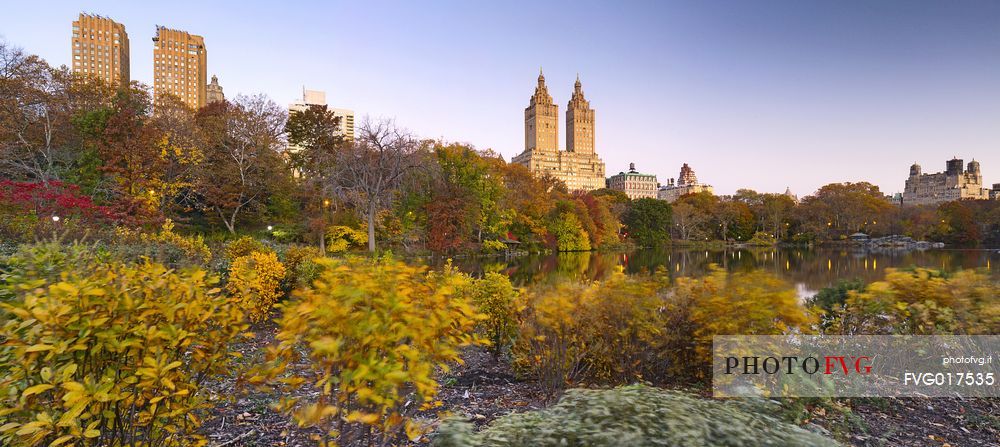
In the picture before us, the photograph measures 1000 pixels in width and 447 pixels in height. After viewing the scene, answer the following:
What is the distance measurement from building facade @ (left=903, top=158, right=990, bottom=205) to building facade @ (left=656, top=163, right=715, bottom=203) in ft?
164

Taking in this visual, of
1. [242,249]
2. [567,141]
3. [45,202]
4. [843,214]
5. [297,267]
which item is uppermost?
[567,141]

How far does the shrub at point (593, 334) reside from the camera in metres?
3.65

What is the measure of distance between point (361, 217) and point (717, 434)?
22229 millimetres

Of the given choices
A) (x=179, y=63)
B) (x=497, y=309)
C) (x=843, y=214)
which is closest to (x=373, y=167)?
(x=497, y=309)

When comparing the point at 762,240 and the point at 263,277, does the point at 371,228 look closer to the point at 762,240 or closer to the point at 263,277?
the point at 263,277

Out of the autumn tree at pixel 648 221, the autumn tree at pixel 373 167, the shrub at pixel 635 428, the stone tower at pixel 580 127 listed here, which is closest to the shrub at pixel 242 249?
the shrub at pixel 635 428

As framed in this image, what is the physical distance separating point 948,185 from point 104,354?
16326cm

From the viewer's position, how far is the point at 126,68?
286 feet

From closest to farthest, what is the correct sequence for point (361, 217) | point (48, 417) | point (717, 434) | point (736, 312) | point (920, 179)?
point (48, 417), point (717, 434), point (736, 312), point (361, 217), point (920, 179)

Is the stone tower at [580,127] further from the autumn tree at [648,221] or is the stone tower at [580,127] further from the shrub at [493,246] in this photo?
the shrub at [493,246]

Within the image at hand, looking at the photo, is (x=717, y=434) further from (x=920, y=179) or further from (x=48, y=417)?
(x=920, y=179)

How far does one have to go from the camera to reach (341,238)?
2225 cm

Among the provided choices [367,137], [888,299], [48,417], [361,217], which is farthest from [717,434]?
[361,217]
